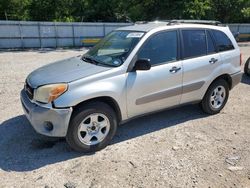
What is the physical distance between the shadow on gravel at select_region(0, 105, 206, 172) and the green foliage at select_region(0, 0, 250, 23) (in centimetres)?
1664

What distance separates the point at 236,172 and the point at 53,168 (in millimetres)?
2435

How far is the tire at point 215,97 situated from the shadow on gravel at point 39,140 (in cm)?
23

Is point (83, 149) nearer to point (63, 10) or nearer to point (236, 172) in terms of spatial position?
point (236, 172)

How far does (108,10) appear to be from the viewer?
76.6ft

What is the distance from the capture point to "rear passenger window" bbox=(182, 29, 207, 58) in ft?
14.6

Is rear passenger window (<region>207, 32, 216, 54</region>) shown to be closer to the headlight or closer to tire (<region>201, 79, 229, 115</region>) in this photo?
tire (<region>201, 79, 229, 115</region>)

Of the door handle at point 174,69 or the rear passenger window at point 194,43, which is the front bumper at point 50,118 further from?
the rear passenger window at point 194,43

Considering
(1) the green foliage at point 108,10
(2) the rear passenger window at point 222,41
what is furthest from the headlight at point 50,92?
(1) the green foliage at point 108,10

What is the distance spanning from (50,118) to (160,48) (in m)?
2.07

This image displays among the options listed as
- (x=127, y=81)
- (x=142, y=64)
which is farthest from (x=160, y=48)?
(x=127, y=81)

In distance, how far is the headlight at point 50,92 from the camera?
337cm

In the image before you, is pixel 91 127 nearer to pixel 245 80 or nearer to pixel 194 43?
pixel 194 43

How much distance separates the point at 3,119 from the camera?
4.75 m

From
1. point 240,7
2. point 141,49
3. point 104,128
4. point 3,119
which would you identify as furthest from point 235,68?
point 240,7
